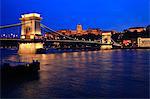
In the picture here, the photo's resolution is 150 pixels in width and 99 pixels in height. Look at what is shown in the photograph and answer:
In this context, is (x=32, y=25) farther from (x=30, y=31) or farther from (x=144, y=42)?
(x=144, y=42)

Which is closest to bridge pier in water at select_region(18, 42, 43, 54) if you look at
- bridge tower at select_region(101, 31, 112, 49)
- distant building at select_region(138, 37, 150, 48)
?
bridge tower at select_region(101, 31, 112, 49)

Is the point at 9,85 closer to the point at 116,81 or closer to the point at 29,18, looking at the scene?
the point at 116,81

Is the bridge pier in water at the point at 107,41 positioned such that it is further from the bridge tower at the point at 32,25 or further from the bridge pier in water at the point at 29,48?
the bridge pier in water at the point at 29,48

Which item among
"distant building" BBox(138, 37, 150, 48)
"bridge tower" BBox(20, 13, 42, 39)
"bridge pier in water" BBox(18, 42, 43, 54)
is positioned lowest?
"bridge pier in water" BBox(18, 42, 43, 54)

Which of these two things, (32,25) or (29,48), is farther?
(32,25)

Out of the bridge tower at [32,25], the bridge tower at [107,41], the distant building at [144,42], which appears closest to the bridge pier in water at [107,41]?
the bridge tower at [107,41]

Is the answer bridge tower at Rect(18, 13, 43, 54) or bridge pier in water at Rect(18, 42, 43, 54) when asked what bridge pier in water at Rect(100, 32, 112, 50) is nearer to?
bridge tower at Rect(18, 13, 43, 54)

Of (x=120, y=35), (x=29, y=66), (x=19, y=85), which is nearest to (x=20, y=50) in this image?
(x=29, y=66)

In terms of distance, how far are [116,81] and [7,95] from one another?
4.07 metres

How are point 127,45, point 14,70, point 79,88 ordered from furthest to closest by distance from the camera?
point 127,45 < point 14,70 < point 79,88

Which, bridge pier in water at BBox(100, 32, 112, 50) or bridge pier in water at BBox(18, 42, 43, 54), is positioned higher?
bridge pier in water at BBox(100, 32, 112, 50)

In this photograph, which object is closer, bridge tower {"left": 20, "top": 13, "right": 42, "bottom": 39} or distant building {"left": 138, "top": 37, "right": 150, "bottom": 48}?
bridge tower {"left": 20, "top": 13, "right": 42, "bottom": 39}

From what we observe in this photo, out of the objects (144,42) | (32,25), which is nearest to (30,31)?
(32,25)

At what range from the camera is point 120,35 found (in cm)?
7462
